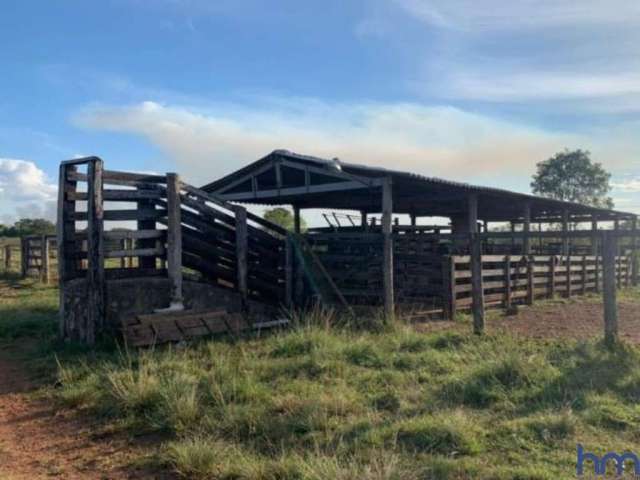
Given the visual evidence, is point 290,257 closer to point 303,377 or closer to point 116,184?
point 116,184

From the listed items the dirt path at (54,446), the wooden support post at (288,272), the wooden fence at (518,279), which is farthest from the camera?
the wooden support post at (288,272)

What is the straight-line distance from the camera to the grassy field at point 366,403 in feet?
12.7

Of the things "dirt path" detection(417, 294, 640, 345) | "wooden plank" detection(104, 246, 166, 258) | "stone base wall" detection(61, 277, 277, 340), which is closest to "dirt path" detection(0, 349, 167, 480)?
"stone base wall" detection(61, 277, 277, 340)

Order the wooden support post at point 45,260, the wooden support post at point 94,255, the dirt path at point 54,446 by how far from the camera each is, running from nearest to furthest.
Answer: the dirt path at point 54,446
the wooden support post at point 94,255
the wooden support post at point 45,260

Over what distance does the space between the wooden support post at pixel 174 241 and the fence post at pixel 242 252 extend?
1205 mm

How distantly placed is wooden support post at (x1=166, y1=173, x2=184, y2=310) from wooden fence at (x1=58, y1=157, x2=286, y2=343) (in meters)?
0.02

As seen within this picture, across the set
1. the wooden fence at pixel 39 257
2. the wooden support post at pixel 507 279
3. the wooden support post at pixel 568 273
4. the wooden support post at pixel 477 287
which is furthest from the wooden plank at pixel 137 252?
the wooden fence at pixel 39 257

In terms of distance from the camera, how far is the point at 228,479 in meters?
3.80

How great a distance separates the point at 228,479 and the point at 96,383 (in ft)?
10.1

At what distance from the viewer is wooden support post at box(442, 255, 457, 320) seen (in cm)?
1033

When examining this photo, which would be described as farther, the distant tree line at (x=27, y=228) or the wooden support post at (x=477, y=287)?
the distant tree line at (x=27, y=228)

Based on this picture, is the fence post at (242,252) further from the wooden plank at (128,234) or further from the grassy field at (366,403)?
the grassy field at (366,403)

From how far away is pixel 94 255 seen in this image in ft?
27.4

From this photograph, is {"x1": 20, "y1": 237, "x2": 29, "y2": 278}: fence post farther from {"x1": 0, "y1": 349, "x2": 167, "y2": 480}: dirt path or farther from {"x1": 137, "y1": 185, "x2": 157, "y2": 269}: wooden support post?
{"x1": 0, "y1": 349, "x2": 167, "y2": 480}: dirt path
